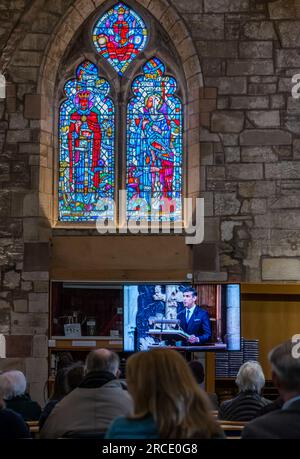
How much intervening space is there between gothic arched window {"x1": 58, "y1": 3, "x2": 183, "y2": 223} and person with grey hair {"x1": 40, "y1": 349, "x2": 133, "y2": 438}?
6.06 metres

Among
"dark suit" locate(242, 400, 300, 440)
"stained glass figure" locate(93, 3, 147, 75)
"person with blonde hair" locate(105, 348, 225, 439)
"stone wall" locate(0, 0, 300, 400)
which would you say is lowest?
"dark suit" locate(242, 400, 300, 440)

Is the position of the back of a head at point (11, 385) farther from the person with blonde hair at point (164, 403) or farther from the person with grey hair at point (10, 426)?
the person with blonde hair at point (164, 403)

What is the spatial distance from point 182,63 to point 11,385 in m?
5.47

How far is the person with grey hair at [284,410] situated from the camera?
3.06 metres

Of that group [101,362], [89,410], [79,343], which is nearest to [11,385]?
[101,362]

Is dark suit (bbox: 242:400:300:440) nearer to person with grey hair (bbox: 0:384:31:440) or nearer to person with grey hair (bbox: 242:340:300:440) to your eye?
person with grey hair (bbox: 242:340:300:440)

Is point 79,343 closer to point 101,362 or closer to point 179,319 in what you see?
point 179,319

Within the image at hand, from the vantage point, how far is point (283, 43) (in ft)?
32.4

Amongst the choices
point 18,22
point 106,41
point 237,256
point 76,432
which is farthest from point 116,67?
point 76,432

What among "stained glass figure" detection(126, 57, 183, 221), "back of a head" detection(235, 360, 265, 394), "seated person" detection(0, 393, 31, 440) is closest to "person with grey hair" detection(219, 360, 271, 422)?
"back of a head" detection(235, 360, 265, 394)

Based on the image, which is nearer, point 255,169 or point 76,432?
point 76,432

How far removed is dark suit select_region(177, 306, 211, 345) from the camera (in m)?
8.16

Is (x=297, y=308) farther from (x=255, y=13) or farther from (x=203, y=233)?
(x=255, y=13)

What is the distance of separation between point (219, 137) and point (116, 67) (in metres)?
1.53
